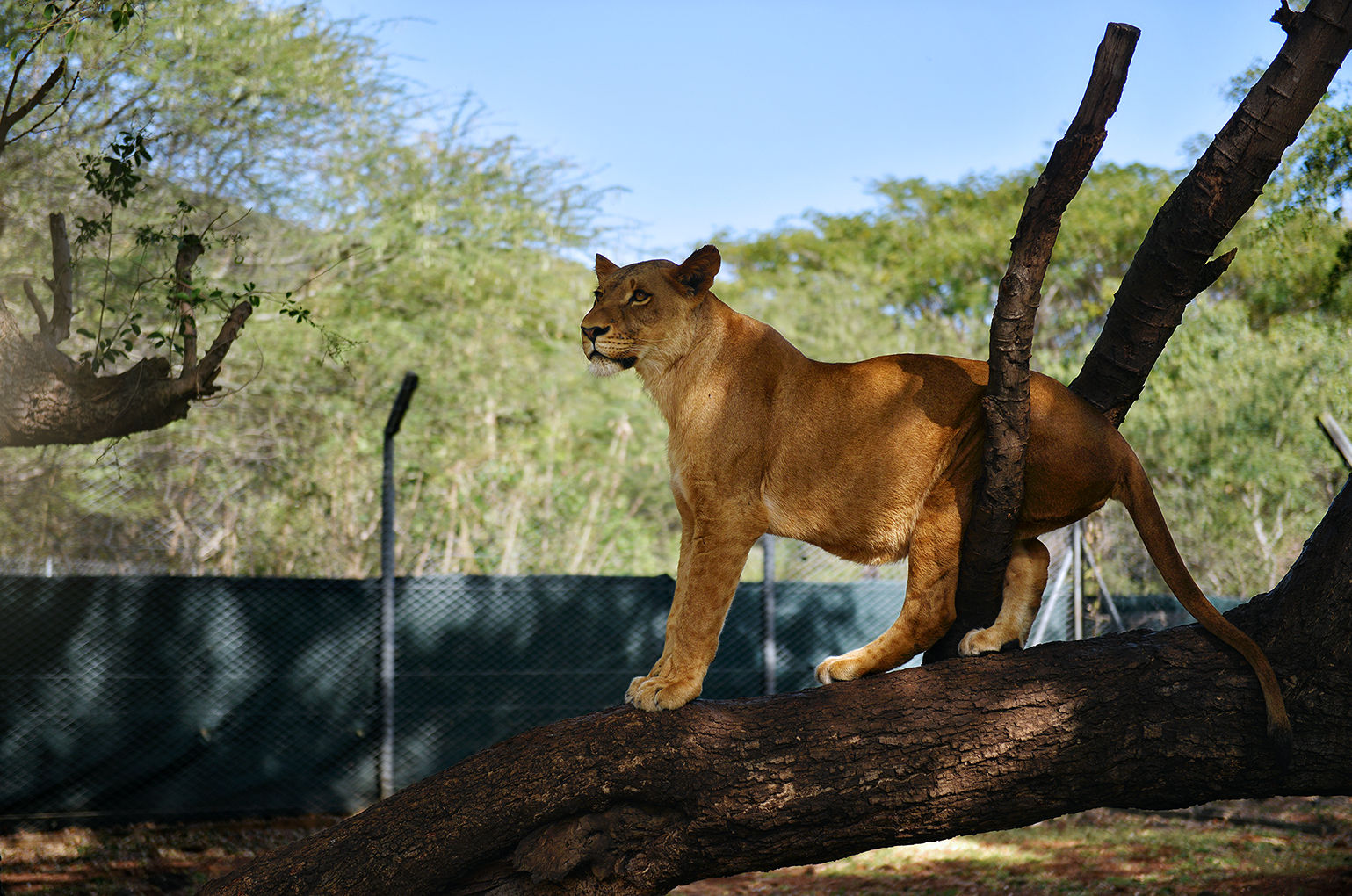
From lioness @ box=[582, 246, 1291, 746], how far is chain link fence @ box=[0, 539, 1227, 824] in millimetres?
4899

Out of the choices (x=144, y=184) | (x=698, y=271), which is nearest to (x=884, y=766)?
(x=698, y=271)

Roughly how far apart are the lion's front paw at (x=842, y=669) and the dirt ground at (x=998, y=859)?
319cm

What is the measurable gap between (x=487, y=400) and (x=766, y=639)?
19.3 ft

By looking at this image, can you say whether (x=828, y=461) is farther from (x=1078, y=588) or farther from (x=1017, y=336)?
(x=1078, y=588)

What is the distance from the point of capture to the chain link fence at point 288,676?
23.3 ft

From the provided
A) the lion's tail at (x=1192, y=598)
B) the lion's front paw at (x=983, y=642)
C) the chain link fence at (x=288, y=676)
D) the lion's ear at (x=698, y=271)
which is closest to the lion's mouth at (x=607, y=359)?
the lion's ear at (x=698, y=271)

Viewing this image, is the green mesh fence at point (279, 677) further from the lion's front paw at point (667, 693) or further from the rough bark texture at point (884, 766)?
the lion's front paw at point (667, 693)

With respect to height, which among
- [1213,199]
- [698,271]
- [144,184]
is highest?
[144,184]

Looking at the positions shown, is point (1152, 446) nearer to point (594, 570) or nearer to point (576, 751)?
point (594, 570)

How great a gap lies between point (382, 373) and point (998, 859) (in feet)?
28.8

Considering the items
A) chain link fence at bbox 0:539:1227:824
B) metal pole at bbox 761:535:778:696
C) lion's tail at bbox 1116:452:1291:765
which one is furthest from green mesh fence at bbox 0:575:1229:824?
lion's tail at bbox 1116:452:1291:765

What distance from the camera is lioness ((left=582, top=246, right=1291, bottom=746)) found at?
3244mm

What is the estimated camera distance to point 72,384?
4543mm

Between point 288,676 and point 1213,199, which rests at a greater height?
point 1213,199
